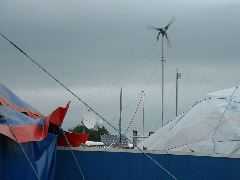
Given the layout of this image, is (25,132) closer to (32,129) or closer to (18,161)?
(32,129)

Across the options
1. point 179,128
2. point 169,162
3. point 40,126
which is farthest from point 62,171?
point 179,128

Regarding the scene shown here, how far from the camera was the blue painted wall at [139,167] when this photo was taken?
1280 cm

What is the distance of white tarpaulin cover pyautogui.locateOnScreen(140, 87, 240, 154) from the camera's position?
1582 cm

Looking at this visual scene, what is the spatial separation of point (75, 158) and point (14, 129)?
1907mm

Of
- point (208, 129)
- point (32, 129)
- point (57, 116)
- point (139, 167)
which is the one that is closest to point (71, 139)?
point (57, 116)

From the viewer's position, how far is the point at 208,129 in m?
16.9

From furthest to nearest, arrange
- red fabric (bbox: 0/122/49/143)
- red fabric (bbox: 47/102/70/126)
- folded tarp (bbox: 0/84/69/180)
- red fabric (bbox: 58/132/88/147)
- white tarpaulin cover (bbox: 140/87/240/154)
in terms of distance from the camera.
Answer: white tarpaulin cover (bbox: 140/87/240/154) → red fabric (bbox: 58/132/88/147) → red fabric (bbox: 47/102/70/126) → folded tarp (bbox: 0/84/69/180) → red fabric (bbox: 0/122/49/143)

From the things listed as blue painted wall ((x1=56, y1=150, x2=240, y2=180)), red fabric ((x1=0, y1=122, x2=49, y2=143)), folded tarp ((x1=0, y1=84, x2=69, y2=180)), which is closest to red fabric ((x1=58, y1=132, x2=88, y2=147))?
blue painted wall ((x1=56, y1=150, x2=240, y2=180))

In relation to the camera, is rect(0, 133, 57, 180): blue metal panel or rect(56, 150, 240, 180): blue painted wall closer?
rect(0, 133, 57, 180): blue metal panel

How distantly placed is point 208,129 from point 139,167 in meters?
4.32

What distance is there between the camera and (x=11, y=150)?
12156mm

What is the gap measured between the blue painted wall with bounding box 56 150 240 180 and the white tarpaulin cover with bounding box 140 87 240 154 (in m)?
2.03

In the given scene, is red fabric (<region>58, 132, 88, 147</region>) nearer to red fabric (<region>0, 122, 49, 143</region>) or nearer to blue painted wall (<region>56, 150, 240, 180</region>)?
blue painted wall (<region>56, 150, 240, 180</region>)

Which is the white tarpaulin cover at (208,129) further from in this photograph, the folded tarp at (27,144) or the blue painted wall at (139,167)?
the folded tarp at (27,144)
